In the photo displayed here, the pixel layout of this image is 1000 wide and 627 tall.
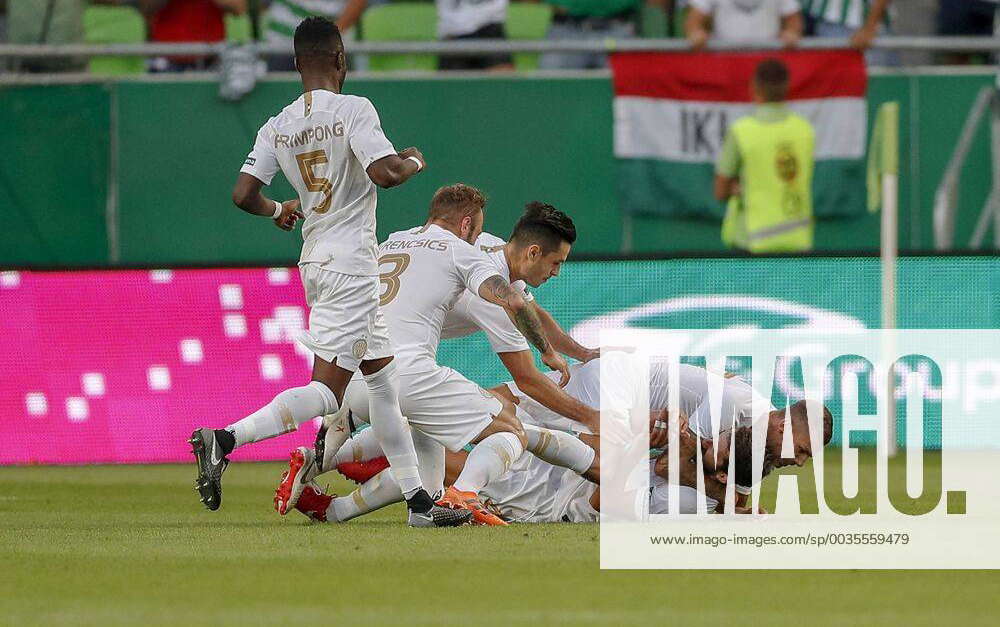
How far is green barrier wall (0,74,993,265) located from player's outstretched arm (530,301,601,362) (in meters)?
3.93

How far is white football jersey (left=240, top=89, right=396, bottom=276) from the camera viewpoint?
25.7 feet

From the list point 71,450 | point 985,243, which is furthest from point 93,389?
point 985,243

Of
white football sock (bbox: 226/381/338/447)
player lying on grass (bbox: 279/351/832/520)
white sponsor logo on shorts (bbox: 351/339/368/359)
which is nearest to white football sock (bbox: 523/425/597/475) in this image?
player lying on grass (bbox: 279/351/832/520)

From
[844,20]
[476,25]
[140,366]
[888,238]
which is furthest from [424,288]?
[844,20]

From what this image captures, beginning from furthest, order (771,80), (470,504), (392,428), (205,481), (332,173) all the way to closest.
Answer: (771,80) < (470,504) < (392,428) < (332,173) < (205,481)

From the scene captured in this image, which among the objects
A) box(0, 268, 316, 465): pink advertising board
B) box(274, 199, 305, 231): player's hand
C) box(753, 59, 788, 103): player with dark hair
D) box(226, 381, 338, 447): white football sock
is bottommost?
box(0, 268, 316, 465): pink advertising board

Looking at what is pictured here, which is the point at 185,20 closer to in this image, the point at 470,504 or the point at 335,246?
the point at 335,246

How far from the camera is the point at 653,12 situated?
1410 cm

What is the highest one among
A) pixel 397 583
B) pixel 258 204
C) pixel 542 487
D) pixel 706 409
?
pixel 258 204

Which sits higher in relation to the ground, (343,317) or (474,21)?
(474,21)

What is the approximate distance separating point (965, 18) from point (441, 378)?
7.68 m

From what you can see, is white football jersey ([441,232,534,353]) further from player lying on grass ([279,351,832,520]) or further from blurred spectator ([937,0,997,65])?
blurred spectator ([937,0,997,65])

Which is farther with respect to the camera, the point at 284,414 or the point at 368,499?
the point at 368,499

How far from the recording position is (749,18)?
14.0 meters
